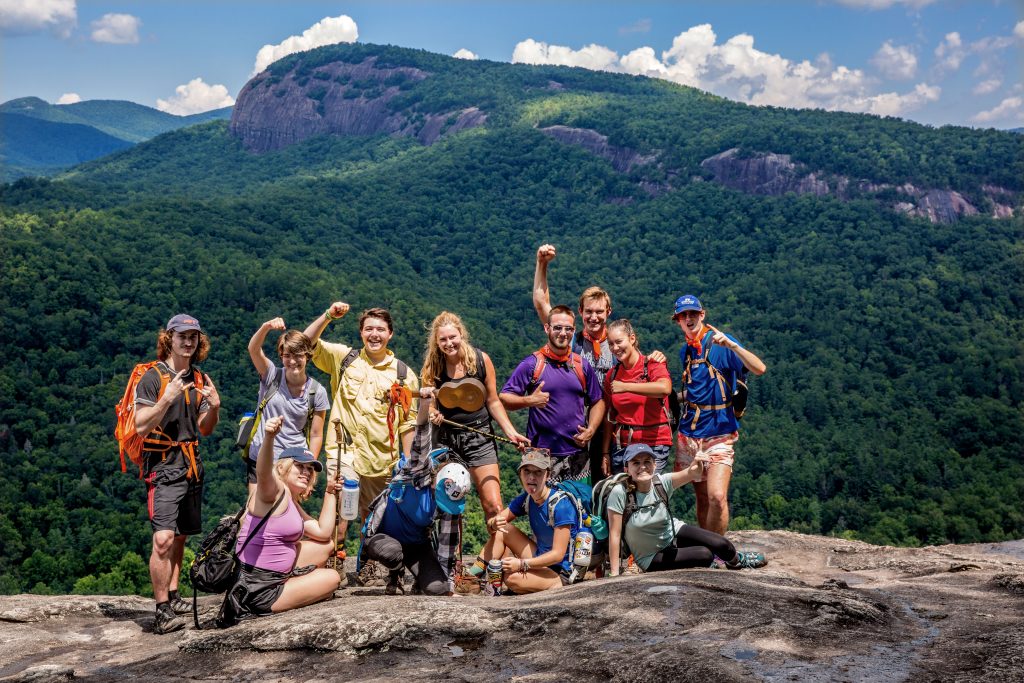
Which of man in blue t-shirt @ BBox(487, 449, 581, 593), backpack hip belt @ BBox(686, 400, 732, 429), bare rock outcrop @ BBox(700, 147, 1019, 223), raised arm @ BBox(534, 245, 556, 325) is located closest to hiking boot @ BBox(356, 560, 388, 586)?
man in blue t-shirt @ BBox(487, 449, 581, 593)

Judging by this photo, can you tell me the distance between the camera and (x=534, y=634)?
202 inches

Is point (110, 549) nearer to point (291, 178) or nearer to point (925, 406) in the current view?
point (925, 406)

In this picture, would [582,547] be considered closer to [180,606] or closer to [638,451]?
[638,451]

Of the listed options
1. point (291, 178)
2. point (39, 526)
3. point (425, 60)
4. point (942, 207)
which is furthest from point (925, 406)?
point (425, 60)

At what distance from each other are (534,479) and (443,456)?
0.76 metres

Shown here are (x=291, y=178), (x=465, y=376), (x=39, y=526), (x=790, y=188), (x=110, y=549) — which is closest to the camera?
(x=465, y=376)

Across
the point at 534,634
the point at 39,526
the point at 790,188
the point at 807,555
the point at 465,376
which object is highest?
the point at 790,188

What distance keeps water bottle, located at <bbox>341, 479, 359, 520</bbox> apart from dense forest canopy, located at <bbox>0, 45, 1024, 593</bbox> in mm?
12806

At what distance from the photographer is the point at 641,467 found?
21.0 feet

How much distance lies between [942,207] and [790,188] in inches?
652

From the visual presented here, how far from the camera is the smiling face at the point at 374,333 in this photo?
7.05m

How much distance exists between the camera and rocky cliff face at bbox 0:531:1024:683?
4477 mm

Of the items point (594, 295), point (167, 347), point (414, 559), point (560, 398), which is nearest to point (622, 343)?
point (594, 295)

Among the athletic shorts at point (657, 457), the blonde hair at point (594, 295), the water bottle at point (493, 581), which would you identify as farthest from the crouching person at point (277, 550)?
the blonde hair at point (594, 295)
